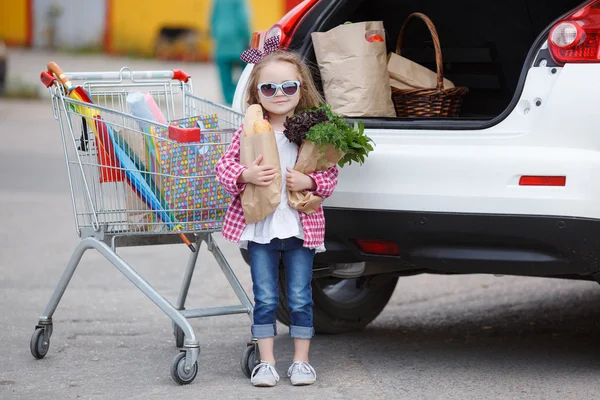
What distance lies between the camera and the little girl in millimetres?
4312

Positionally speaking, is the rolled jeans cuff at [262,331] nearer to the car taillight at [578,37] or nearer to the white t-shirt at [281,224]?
the white t-shirt at [281,224]

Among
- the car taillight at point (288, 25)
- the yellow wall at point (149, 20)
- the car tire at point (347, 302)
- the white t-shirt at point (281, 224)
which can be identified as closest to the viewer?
the white t-shirt at point (281, 224)

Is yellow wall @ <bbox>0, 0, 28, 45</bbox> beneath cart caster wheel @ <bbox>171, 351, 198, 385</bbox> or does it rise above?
above

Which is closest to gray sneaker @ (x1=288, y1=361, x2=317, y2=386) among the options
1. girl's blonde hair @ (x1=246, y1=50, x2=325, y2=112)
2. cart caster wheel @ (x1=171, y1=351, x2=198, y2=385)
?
cart caster wheel @ (x1=171, y1=351, x2=198, y2=385)

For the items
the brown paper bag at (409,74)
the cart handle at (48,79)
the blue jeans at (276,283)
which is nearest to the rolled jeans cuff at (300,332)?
the blue jeans at (276,283)

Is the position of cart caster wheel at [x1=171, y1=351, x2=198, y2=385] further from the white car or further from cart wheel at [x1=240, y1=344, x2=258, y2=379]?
the white car

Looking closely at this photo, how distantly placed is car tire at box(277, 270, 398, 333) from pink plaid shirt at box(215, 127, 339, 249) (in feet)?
2.82

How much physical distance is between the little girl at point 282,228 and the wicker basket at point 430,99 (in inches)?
23.5

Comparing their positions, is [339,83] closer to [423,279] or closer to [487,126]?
[487,126]

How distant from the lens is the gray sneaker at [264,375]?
14.3 feet

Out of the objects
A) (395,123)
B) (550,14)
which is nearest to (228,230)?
(395,123)

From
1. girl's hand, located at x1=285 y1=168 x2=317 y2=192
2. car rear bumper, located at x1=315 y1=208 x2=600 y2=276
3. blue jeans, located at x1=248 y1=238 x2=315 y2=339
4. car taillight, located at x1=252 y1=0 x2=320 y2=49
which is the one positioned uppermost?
car taillight, located at x1=252 y1=0 x2=320 y2=49

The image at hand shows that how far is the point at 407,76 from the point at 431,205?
0.95 meters

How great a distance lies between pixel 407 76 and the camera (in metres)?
5.02
